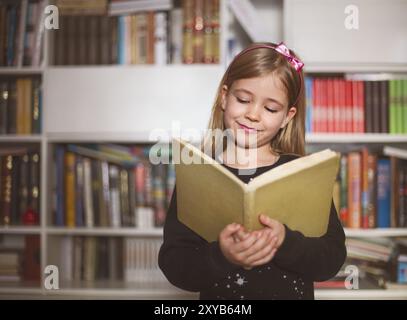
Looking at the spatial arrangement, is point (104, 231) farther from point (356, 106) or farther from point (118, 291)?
point (356, 106)

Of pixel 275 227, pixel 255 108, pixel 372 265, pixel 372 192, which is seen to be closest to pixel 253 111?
pixel 255 108

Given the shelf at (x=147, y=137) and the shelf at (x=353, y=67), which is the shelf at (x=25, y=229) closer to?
the shelf at (x=147, y=137)

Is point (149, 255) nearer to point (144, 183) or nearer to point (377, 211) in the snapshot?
point (144, 183)

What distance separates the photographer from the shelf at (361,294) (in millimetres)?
1426

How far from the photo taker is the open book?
685mm

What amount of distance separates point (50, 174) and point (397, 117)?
3.89ft

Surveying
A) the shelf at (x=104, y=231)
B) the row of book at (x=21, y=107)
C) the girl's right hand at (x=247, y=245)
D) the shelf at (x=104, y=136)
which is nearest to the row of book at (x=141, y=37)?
the row of book at (x=21, y=107)

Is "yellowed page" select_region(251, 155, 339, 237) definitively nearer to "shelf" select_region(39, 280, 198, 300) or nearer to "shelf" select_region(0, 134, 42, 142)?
"shelf" select_region(39, 280, 198, 300)

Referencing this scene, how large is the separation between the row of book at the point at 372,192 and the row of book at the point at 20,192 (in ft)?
3.36

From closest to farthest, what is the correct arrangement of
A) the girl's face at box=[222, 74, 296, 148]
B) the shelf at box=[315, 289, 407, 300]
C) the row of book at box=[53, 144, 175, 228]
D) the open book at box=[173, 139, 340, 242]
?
1. the open book at box=[173, 139, 340, 242]
2. the girl's face at box=[222, 74, 296, 148]
3. the shelf at box=[315, 289, 407, 300]
4. the row of book at box=[53, 144, 175, 228]

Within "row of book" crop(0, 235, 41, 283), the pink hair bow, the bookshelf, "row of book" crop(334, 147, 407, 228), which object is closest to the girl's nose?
the pink hair bow

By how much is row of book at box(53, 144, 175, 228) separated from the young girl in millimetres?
691

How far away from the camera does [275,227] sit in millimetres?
717

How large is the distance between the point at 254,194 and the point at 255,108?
Answer: 8.3 inches
